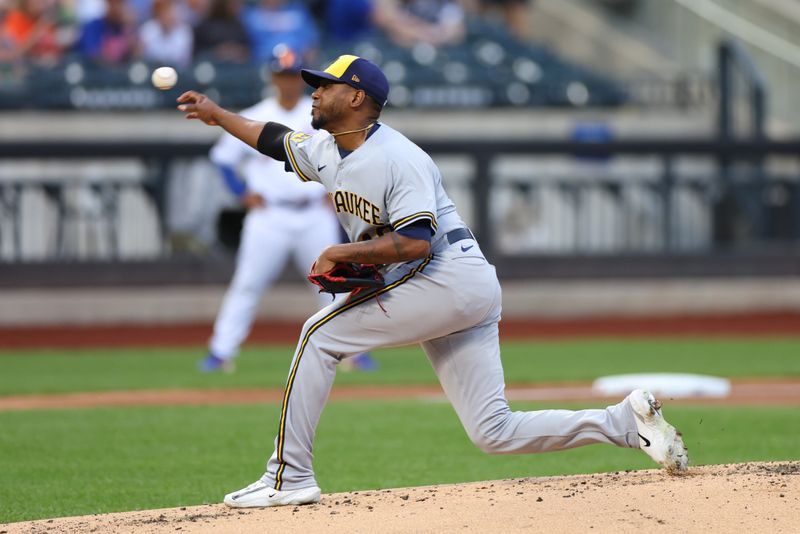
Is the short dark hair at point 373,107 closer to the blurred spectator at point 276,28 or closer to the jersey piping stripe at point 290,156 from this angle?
the jersey piping stripe at point 290,156

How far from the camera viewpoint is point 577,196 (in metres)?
14.6

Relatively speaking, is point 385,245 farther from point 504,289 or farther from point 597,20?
point 597,20

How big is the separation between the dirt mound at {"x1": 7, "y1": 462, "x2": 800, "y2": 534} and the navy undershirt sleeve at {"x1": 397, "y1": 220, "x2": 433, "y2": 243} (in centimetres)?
104

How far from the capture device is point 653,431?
5395 mm

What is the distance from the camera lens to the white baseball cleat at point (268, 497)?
5.27 meters

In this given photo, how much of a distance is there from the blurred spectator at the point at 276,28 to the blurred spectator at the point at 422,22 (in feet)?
4.28

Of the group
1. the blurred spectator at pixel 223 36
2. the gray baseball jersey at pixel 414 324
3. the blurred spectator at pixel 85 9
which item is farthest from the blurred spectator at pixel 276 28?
the gray baseball jersey at pixel 414 324

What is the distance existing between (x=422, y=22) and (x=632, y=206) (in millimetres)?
4471

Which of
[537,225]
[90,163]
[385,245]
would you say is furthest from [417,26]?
[385,245]

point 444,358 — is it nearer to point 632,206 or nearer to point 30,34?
point 632,206

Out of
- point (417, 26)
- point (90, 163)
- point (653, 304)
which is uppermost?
point (417, 26)

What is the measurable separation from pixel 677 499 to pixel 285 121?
5.80m

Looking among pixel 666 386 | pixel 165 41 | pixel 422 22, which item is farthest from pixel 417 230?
pixel 422 22

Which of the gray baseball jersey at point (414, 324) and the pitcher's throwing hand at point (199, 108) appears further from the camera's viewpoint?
the pitcher's throwing hand at point (199, 108)
